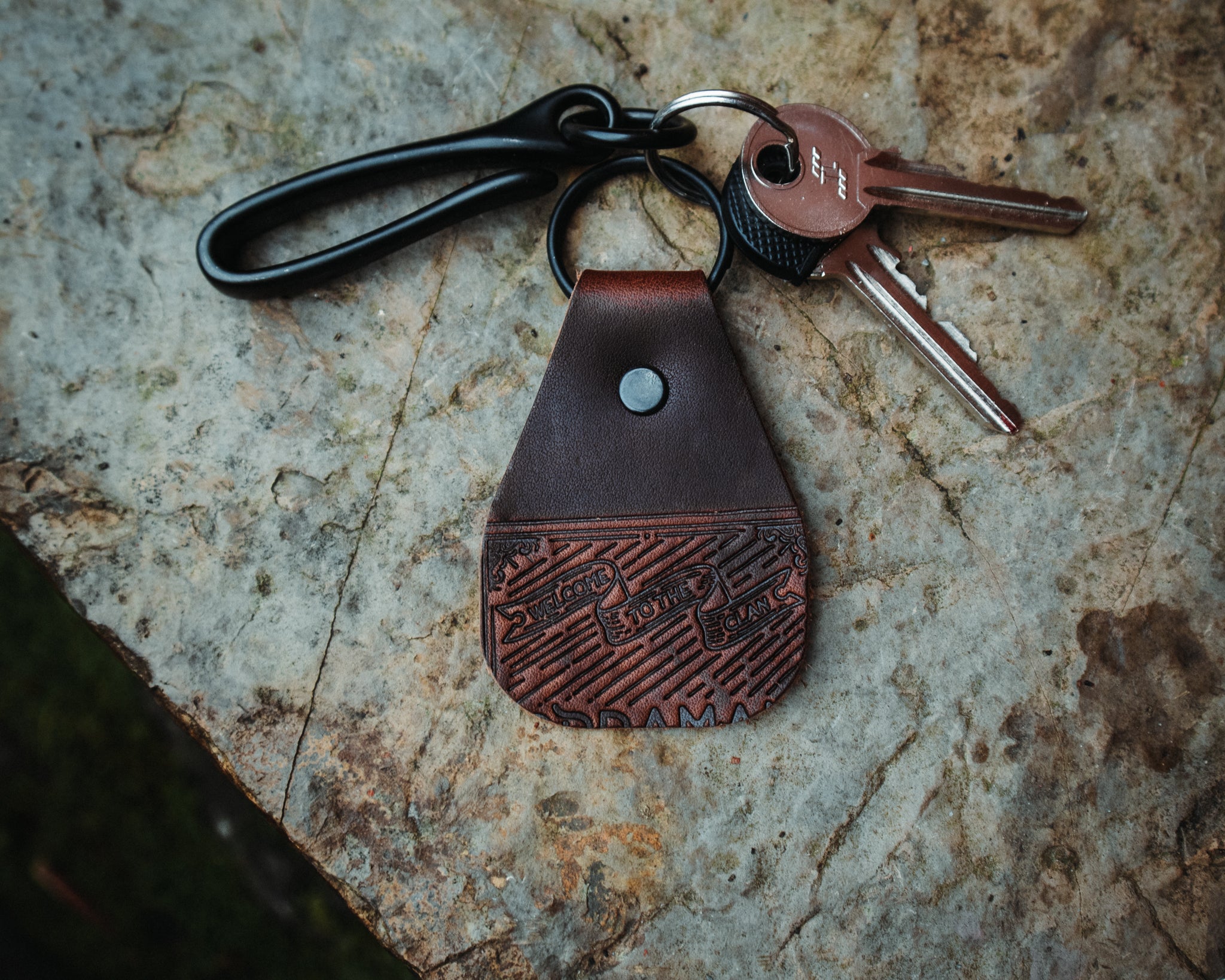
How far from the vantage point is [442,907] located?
165 centimetres

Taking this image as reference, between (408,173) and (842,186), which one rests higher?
(408,173)

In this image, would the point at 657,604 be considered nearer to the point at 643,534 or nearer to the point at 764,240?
the point at 643,534

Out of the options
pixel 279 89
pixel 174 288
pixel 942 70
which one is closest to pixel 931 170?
pixel 942 70

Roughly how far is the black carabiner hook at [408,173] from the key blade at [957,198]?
1.87 ft

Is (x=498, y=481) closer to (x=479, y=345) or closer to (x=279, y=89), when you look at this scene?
(x=479, y=345)

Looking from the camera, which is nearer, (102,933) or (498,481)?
(498,481)

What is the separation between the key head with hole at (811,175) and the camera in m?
1.72

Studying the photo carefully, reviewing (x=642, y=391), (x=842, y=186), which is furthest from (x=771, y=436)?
(x=842, y=186)

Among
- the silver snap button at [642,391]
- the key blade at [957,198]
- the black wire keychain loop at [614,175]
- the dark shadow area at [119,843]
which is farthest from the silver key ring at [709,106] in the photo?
the dark shadow area at [119,843]

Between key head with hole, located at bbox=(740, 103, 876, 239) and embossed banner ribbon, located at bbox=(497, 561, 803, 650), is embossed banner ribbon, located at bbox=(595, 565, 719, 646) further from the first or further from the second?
key head with hole, located at bbox=(740, 103, 876, 239)

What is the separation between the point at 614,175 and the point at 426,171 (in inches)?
16.1

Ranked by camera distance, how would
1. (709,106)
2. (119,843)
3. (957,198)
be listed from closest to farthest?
(709,106) → (957,198) → (119,843)

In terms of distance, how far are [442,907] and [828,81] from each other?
198cm

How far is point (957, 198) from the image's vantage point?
1.77 metres
